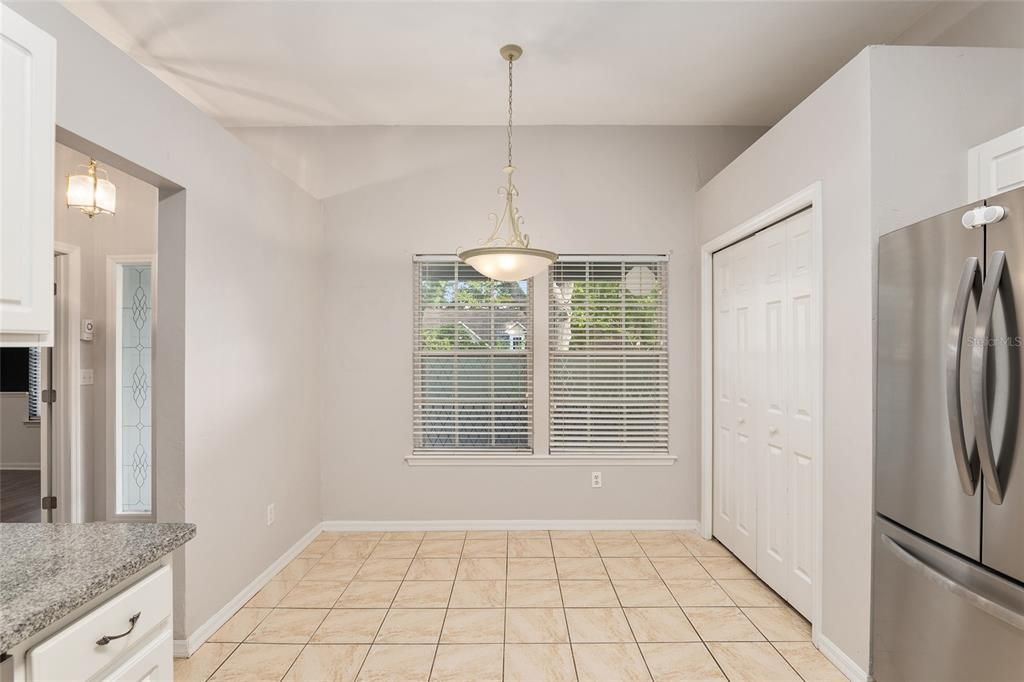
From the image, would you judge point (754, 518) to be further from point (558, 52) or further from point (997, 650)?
point (558, 52)

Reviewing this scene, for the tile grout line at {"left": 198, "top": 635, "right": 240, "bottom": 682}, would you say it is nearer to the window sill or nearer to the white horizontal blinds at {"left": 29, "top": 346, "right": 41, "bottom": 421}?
the window sill

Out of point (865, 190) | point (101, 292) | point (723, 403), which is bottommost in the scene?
point (723, 403)

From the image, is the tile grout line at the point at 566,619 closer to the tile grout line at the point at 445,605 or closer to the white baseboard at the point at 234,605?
the tile grout line at the point at 445,605

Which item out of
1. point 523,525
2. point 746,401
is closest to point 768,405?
point 746,401

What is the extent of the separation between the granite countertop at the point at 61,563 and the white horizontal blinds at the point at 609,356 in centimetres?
290

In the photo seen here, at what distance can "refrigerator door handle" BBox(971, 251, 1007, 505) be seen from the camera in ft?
5.07

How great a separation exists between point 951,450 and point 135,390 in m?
4.78

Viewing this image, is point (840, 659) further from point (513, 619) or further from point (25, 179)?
point (25, 179)

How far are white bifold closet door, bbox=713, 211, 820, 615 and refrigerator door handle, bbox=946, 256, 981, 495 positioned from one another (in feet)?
2.60

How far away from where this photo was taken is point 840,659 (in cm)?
223

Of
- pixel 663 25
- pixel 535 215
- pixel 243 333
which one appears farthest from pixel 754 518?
pixel 243 333

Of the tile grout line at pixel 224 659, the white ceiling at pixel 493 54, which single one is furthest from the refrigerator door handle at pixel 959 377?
the tile grout line at pixel 224 659

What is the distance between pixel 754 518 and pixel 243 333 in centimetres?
310
